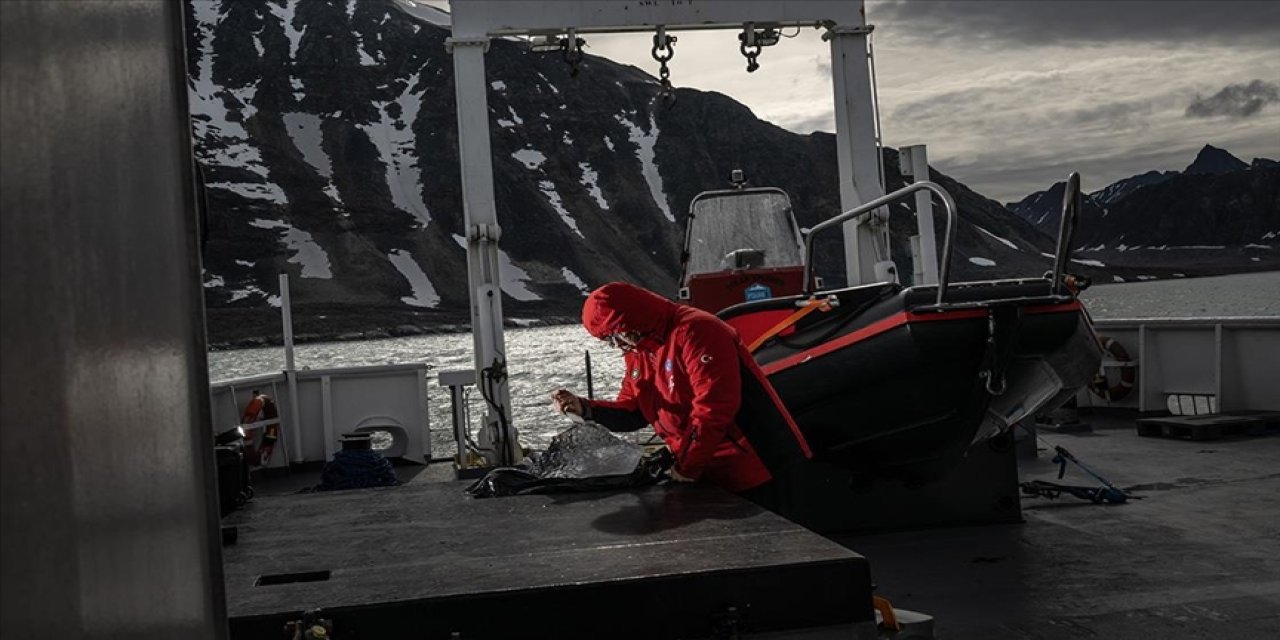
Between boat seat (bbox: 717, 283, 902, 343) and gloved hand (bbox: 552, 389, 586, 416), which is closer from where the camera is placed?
gloved hand (bbox: 552, 389, 586, 416)

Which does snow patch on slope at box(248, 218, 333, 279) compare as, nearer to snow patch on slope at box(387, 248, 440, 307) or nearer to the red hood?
snow patch on slope at box(387, 248, 440, 307)

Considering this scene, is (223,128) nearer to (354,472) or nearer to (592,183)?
(592,183)

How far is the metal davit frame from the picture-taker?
8492mm

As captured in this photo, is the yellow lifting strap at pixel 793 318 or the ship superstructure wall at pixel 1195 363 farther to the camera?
the ship superstructure wall at pixel 1195 363

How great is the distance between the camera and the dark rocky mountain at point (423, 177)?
136875 mm

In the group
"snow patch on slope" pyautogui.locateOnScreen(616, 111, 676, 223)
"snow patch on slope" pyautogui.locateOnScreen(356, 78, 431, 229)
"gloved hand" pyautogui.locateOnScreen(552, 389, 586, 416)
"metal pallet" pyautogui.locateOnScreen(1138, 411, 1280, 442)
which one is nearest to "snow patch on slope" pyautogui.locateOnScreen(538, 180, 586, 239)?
"snow patch on slope" pyautogui.locateOnScreen(616, 111, 676, 223)

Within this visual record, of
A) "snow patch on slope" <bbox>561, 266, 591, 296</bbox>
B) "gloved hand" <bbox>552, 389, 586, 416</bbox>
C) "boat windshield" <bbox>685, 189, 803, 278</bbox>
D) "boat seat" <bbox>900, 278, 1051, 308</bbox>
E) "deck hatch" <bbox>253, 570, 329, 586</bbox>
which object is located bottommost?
"deck hatch" <bbox>253, 570, 329, 586</bbox>

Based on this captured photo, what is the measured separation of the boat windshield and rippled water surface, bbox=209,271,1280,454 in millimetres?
7533

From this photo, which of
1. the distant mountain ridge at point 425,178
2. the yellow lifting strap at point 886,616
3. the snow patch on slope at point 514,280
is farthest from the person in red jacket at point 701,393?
the snow patch on slope at point 514,280

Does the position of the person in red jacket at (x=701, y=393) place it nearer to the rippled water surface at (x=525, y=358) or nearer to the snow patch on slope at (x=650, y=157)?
the rippled water surface at (x=525, y=358)

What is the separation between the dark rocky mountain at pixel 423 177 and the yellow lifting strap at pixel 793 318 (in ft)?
362

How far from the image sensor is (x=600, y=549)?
3090 mm

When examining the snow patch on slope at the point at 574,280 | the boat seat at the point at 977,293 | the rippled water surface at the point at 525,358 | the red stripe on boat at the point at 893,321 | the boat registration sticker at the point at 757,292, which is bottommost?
the rippled water surface at the point at 525,358

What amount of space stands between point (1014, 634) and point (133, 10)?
14.3 feet
